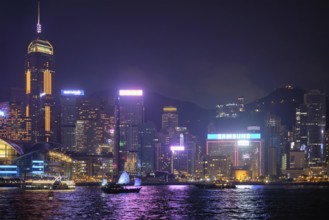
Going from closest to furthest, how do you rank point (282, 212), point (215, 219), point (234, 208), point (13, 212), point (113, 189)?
point (215, 219) → point (13, 212) → point (282, 212) → point (234, 208) → point (113, 189)

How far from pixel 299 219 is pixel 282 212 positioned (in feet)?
50.7

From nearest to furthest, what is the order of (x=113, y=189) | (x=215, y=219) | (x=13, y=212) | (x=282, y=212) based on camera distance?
(x=215, y=219) < (x=13, y=212) < (x=282, y=212) < (x=113, y=189)

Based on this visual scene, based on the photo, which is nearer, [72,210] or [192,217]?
[192,217]

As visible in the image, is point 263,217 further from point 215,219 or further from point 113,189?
point 113,189

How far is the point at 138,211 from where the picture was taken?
4498 inches

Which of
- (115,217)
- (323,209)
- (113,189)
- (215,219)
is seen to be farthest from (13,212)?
(113,189)

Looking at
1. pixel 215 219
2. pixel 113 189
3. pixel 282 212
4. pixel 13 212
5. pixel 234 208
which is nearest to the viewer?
pixel 215 219

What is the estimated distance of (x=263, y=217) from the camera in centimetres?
10575

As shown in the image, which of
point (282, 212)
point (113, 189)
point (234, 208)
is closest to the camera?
point (282, 212)

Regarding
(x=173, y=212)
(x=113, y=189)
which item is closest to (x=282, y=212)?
(x=173, y=212)

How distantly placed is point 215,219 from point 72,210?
3001 cm

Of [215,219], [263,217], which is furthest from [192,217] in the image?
[263,217]

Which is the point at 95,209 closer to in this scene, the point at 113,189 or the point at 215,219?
the point at 215,219

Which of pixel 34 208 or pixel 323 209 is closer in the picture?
pixel 34 208
